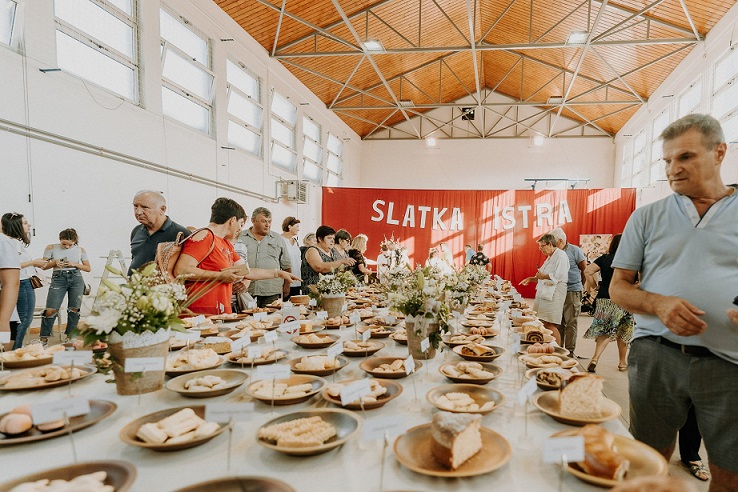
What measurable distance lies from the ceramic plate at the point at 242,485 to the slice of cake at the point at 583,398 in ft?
2.77

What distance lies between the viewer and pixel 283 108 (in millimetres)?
9758

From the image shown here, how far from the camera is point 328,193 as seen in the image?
36.7 ft

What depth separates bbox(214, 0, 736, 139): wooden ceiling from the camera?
24.5 ft

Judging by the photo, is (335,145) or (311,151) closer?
(311,151)

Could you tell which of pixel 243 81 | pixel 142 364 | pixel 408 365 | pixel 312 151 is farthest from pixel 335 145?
pixel 142 364

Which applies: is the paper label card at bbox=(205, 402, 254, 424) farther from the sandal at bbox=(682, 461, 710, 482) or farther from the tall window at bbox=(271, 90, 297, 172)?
the tall window at bbox=(271, 90, 297, 172)

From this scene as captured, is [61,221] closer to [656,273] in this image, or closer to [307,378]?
[307,378]

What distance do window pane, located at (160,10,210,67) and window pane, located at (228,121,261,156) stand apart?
3.95 ft

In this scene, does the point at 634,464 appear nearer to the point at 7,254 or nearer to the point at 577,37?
the point at 7,254

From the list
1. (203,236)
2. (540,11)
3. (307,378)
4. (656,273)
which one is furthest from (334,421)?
(540,11)

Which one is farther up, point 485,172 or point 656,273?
point 485,172

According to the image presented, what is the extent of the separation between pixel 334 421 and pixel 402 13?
29.7 feet

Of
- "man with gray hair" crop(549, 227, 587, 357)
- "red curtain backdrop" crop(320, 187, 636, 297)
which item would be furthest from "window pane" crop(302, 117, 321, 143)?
"man with gray hair" crop(549, 227, 587, 357)

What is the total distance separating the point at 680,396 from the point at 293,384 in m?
1.32
